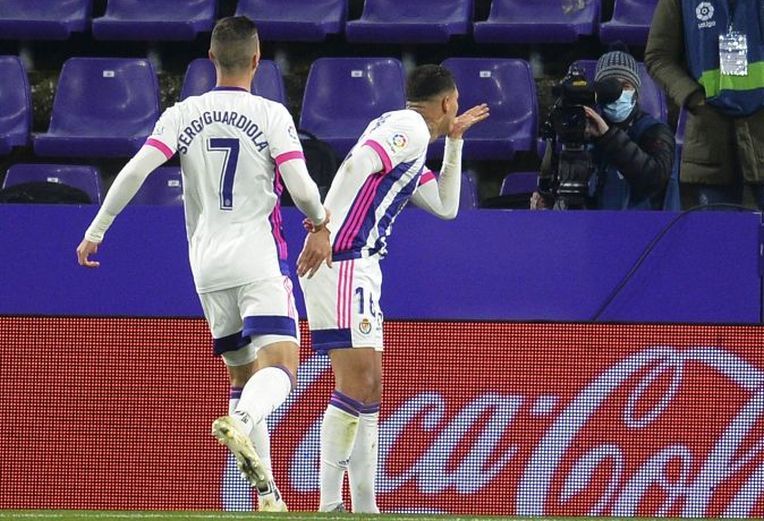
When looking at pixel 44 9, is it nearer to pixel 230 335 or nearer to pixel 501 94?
pixel 501 94

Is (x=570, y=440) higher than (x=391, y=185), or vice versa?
(x=391, y=185)

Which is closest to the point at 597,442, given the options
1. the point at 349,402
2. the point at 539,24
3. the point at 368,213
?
the point at 349,402

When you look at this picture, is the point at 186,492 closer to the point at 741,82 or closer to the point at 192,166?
the point at 192,166

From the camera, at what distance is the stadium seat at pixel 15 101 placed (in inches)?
376

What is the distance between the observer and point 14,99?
9.62 metres

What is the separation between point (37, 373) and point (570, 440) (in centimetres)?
214

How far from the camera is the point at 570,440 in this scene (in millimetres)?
6477

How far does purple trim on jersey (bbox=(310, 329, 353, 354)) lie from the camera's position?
19.6ft

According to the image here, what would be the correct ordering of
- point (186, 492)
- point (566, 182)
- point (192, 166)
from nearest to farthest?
1. point (192, 166)
2. point (186, 492)
3. point (566, 182)

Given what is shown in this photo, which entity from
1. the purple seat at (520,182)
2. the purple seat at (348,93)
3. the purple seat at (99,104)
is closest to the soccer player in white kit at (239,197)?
the purple seat at (520,182)

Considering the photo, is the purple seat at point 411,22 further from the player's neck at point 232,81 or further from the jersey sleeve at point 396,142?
the player's neck at point 232,81

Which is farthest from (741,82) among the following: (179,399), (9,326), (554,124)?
(9,326)

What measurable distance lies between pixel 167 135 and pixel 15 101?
4344 mm

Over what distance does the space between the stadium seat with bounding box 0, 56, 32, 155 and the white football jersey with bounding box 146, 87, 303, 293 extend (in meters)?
4.14
